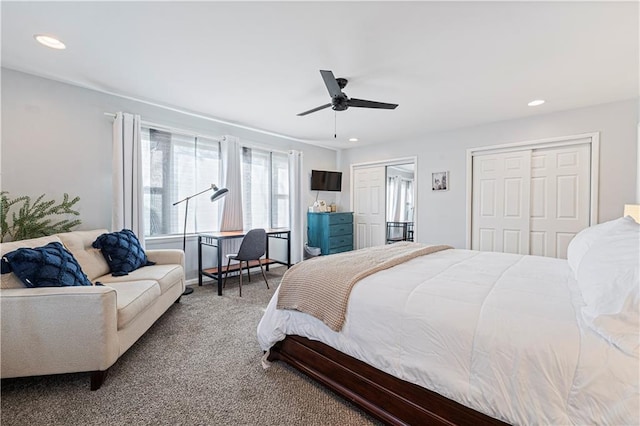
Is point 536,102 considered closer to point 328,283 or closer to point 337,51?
point 337,51

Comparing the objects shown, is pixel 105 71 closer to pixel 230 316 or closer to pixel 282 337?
pixel 230 316

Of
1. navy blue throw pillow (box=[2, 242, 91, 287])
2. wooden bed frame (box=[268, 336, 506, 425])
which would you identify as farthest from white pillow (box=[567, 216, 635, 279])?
navy blue throw pillow (box=[2, 242, 91, 287])

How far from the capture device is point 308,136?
200 inches

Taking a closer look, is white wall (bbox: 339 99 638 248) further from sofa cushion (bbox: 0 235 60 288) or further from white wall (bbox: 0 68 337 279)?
sofa cushion (bbox: 0 235 60 288)

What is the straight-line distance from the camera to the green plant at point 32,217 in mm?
2467

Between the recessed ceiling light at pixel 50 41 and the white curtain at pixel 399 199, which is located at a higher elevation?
the recessed ceiling light at pixel 50 41

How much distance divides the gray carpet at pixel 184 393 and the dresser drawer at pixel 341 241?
310 centimetres

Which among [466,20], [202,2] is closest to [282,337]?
[202,2]

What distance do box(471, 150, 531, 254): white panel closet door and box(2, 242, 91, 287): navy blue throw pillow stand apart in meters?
4.77

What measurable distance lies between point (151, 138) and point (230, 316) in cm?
249

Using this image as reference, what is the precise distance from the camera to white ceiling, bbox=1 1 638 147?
5.99ft

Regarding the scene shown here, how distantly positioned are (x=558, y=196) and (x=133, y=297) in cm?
490

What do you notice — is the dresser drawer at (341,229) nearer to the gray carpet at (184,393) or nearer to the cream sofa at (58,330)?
the gray carpet at (184,393)

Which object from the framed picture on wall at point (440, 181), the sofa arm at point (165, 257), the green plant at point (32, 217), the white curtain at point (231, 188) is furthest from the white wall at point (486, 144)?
the green plant at point (32, 217)
